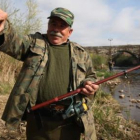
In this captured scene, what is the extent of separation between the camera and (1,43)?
2.01 metres

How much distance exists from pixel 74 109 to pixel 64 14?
34.6 inches

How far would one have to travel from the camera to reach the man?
7.20 ft

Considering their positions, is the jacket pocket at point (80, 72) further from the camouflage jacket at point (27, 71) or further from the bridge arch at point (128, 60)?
the bridge arch at point (128, 60)

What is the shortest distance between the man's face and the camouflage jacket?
0.25ft

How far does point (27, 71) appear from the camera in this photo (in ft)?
7.29

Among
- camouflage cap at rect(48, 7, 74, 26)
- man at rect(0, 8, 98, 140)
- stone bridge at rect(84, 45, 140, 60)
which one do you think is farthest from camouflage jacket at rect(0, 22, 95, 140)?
stone bridge at rect(84, 45, 140, 60)

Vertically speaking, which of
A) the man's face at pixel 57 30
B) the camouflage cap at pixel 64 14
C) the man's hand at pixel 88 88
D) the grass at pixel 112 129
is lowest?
the grass at pixel 112 129

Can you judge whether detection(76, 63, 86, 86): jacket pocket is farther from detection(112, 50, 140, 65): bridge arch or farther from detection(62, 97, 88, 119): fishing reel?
detection(112, 50, 140, 65): bridge arch

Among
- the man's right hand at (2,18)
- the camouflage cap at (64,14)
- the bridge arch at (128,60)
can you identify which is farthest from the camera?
the bridge arch at (128,60)

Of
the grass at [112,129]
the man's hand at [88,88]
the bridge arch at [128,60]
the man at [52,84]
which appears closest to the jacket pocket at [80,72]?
the man at [52,84]

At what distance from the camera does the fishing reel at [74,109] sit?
229cm

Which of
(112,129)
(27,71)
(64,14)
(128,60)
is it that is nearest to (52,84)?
(27,71)

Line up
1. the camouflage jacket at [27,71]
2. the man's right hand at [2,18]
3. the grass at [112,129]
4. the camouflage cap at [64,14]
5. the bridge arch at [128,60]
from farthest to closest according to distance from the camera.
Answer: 1. the bridge arch at [128,60]
2. the grass at [112,129]
3. the camouflage cap at [64,14]
4. the camouflage jacket at [27,71]
5. the man's right hand at [2,18]

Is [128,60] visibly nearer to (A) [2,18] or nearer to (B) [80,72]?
(B) [80,72]
